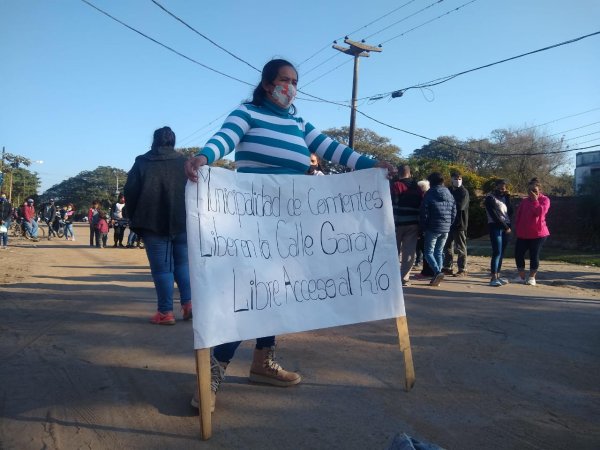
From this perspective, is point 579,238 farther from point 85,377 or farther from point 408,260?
point 85,377

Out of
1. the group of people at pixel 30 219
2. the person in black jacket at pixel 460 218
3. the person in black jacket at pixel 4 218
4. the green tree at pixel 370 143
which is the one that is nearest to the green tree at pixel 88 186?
Result: the green tree at pixel 370 143

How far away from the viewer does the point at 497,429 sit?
2.41 metres

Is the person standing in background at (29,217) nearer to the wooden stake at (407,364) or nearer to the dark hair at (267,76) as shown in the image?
the dark hair at (267,76)

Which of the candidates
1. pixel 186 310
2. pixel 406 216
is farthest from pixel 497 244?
pixel 186 310

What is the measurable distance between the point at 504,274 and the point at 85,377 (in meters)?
8.39

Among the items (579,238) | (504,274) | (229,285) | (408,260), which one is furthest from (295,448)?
(579,238)

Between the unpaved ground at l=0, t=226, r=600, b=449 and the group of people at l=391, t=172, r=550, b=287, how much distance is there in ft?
6.02

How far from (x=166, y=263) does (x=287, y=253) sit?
79.6 inches

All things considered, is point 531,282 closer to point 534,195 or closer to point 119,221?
point 534,195

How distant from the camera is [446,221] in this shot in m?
6.98

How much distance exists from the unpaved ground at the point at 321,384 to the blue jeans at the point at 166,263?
332mm

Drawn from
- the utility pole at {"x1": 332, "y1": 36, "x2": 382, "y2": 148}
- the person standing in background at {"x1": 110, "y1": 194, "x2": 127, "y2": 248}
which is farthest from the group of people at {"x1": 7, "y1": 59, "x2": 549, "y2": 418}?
the utility pole at {"x1": 332, "y1": 36, "x2": 382, "y2": 148}

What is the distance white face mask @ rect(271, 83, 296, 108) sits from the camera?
281cm

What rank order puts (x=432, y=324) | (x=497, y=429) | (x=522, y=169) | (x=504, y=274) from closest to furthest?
(x=497, y=429) → (x=432, y=324) → (x=504, y=274) → (x=522, y=169)
